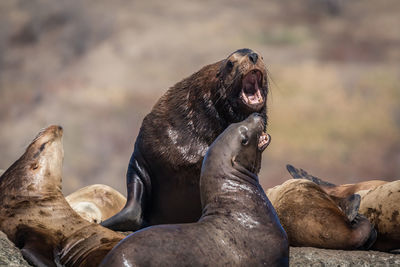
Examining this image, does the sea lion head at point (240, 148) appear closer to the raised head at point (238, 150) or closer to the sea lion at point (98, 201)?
the raised head at point (238, 150)

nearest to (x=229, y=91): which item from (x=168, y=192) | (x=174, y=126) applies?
(x=174, y=126)

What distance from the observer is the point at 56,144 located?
724 cm

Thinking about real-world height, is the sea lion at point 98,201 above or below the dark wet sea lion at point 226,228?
below

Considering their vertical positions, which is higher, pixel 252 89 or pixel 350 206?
pixel 252 89

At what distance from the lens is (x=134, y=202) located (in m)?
7.84

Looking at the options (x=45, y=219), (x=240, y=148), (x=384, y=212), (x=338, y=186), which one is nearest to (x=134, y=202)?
(x=45, y=219)

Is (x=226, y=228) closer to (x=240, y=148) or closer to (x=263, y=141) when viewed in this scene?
(x=240, y=148)

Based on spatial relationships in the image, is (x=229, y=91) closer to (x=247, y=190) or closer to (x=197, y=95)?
(x=197, y=95)

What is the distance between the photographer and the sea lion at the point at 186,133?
24.1ft

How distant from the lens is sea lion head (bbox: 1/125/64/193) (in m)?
6.77

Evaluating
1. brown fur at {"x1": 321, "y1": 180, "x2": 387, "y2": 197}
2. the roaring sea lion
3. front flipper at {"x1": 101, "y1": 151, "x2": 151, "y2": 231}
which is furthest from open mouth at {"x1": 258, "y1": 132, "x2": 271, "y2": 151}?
brown fur at {"x1": 321, "y1": 180, "x2": 387, "y2": 197}

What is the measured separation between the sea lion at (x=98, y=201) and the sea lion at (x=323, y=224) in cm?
262

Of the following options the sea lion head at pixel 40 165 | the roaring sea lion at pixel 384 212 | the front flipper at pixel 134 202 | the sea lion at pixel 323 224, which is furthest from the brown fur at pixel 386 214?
the sea lion head at pixel 40 165

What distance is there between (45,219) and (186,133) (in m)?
1.97
